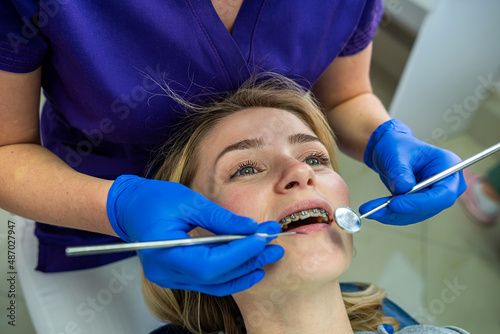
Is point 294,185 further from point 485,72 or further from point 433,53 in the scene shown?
point 485,72

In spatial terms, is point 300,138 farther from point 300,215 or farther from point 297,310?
point 297,310

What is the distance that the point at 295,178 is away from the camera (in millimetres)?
921

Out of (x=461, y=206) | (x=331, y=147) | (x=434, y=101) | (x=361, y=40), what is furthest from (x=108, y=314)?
(x=461, y=206)

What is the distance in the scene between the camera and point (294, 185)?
36.7 inches

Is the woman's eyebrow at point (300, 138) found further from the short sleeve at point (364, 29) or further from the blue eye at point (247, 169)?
the short sleeve at point (364, 29)

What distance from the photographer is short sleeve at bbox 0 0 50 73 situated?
847 millimetres

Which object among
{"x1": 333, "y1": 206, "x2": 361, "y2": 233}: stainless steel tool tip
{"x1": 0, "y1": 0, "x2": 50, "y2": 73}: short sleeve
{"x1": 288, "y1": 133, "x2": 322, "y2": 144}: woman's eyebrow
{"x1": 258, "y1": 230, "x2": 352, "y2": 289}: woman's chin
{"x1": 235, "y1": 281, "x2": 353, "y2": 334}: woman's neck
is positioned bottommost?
{"x1": 235, "y1": 281, "x2": 353, "y2": 334}: woman's neck

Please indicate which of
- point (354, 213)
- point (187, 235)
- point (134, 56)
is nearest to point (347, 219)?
point (354, 213)

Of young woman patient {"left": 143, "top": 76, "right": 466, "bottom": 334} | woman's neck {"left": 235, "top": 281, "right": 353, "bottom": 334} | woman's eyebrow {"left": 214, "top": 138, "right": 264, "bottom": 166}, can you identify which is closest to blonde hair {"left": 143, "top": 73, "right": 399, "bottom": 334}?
young woman patient {"left": 143, "top": 76, "right": 466, "bottom": 334}

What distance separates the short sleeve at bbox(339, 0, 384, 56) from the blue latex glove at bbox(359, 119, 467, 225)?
260 millimetres

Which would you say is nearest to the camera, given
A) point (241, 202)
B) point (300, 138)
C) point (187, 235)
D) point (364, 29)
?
point (187, 235)

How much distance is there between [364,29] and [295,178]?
2.00ft

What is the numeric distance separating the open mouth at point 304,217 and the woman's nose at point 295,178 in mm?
57

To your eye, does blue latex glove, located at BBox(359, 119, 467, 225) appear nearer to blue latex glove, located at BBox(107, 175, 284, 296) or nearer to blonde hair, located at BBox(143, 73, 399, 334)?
blonde hair, located at BBox(143, 73, 399, 334)
